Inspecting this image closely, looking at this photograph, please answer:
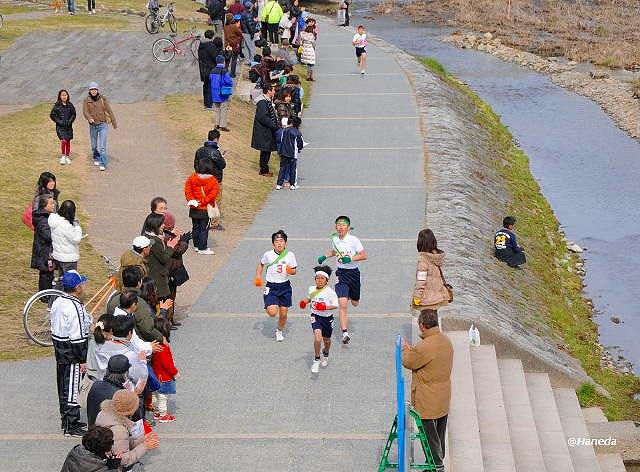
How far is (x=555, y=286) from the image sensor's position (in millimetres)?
21734

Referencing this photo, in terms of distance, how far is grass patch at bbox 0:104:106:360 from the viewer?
48.2 ft

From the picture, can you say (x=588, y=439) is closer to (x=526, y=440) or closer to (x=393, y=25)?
(x=526, y=440)

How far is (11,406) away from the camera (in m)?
12.3

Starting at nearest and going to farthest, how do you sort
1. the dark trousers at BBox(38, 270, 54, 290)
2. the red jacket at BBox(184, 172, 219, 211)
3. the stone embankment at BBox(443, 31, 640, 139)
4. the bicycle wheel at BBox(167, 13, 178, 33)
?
the dark trousers at BBox(38, 270, 54, 290) < the red jacket at BBox(184, 172, 219, 211) < the bicycle wheel at BBox(167, 13, 178, 33) < the stone embankment at BBox(443, 31, 640, 139)

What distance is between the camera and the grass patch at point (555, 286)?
17.3 metres

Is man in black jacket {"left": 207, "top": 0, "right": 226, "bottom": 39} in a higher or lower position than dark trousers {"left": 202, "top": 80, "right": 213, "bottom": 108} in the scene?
higher

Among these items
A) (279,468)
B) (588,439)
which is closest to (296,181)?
(588,439)

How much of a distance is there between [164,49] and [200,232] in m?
16.2

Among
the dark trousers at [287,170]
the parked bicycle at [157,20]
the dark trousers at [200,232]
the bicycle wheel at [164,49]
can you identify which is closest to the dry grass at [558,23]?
the parked bicycle at [157,20]

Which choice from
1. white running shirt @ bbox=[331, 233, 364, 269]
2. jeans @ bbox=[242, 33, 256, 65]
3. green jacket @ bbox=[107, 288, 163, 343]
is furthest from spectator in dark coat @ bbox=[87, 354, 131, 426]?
jeans @ bbox=[242, 33, 256, 65]

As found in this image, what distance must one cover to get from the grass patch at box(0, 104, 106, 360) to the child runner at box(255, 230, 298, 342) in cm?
302

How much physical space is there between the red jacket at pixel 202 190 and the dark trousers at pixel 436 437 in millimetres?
7493

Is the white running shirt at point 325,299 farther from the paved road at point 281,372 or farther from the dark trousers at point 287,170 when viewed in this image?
the dark trousers at point 287,170

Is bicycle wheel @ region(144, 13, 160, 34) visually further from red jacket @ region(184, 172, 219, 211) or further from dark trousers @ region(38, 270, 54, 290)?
dark trousers @ region(38, 270, 54, 290)
